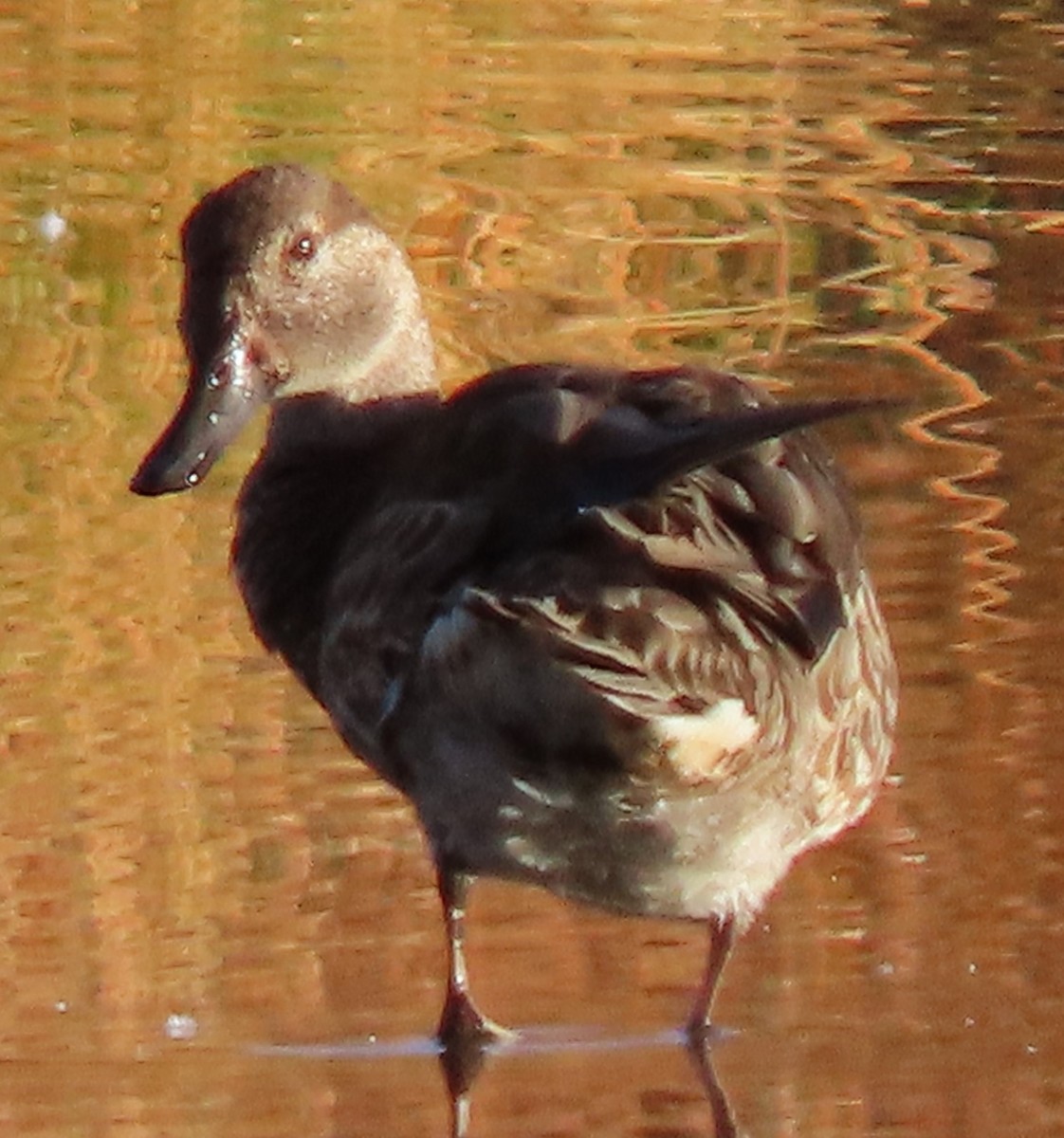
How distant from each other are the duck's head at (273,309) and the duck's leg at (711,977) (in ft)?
3.76

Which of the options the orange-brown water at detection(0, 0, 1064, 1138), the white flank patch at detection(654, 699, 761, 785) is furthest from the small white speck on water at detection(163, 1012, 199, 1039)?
the white flank patch at detection(654, 699, 761, 785)

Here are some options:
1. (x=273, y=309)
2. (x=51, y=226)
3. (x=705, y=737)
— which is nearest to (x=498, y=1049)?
(x=705, y=737)

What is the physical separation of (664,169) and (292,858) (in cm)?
695

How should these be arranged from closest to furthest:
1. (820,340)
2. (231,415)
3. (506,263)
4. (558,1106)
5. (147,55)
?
(558,1106), (231,415), (820,340), (506,263), (147,55)

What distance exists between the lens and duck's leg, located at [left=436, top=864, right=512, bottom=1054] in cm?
537

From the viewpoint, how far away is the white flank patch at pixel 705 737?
15.6 feet

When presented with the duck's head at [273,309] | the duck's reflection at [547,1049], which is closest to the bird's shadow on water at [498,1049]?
the duck's reflection at [547,1049]

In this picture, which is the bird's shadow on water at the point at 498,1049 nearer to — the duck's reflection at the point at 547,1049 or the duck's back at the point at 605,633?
the duck's reflection at the point at 547,1049

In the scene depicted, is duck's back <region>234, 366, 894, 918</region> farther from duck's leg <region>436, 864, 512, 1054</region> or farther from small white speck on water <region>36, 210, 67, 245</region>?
small white speck on water <region>36, 210, 67, 245</region>

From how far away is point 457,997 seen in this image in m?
5.42

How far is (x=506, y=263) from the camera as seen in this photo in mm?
11156

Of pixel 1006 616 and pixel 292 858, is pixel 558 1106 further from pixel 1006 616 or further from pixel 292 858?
pixel 1006 616

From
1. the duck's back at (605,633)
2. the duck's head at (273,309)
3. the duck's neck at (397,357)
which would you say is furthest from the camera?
the duck's neck at (397,357)

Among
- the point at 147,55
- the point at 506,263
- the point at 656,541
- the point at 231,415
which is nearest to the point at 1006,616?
the point at 231,415
